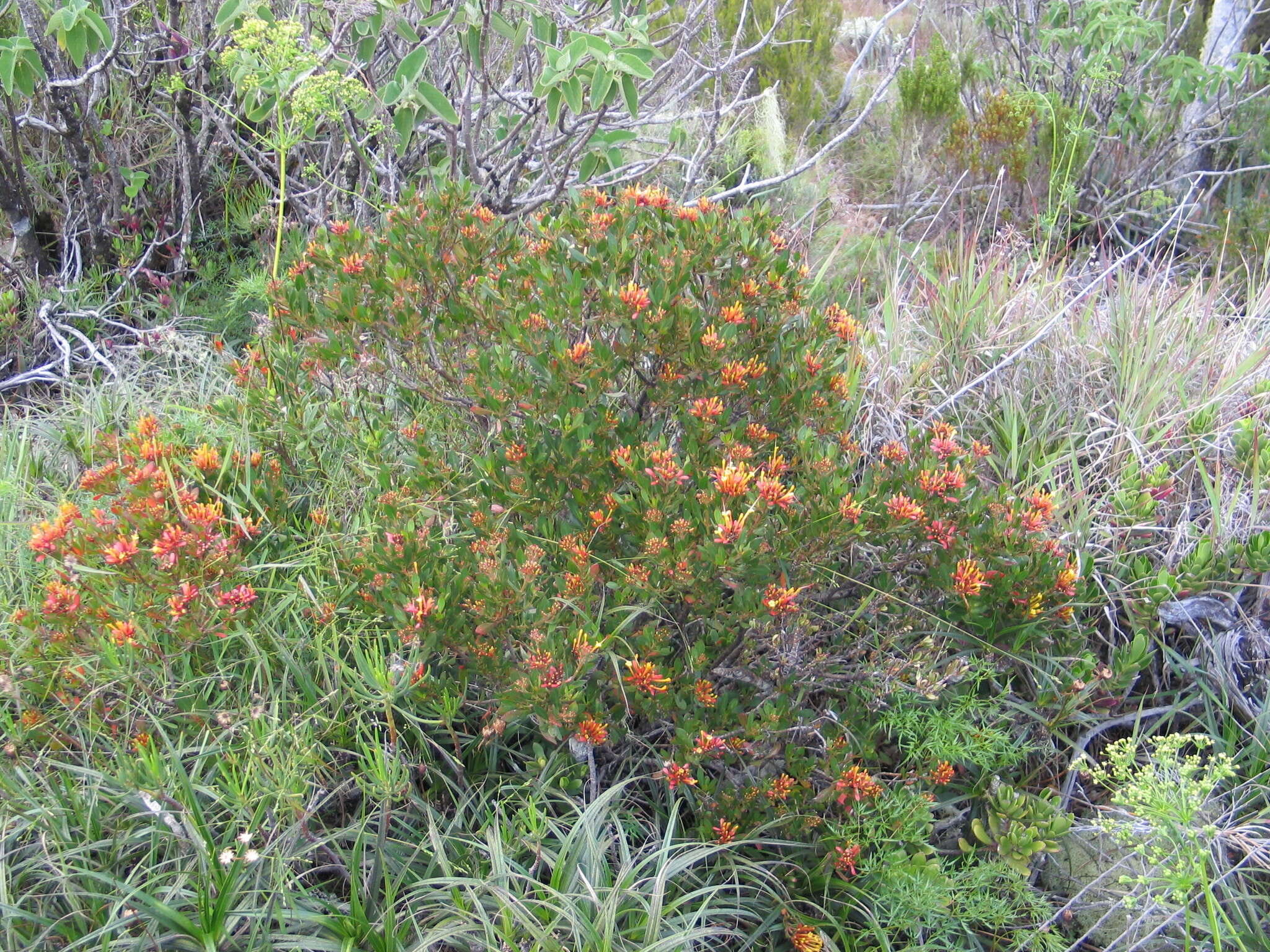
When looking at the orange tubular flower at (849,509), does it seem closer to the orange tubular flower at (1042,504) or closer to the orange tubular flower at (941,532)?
the orange tubular flower at (941,532)

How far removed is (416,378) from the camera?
269 centimetres

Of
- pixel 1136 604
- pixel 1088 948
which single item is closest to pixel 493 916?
pixel 1088 948

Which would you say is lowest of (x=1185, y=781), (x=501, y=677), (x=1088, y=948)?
(x=1088, y=948)

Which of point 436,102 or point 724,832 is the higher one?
point 436,102

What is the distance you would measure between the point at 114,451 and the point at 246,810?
41.0 inches

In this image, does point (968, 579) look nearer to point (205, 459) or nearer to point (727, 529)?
point (727, 529)

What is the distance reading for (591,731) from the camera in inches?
80.7

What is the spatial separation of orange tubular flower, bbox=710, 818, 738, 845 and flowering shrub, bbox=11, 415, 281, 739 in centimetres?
119

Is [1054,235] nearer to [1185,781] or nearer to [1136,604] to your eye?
[1136,604]

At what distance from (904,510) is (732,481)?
43cm

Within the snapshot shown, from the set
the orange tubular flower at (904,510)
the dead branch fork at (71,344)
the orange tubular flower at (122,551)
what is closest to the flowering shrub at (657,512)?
the orange tubular flower at (904,510)

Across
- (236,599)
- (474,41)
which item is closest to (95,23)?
(474,41)

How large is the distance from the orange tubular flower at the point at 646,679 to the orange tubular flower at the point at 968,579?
27.7 inches

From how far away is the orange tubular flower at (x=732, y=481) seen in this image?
6.54 feet
